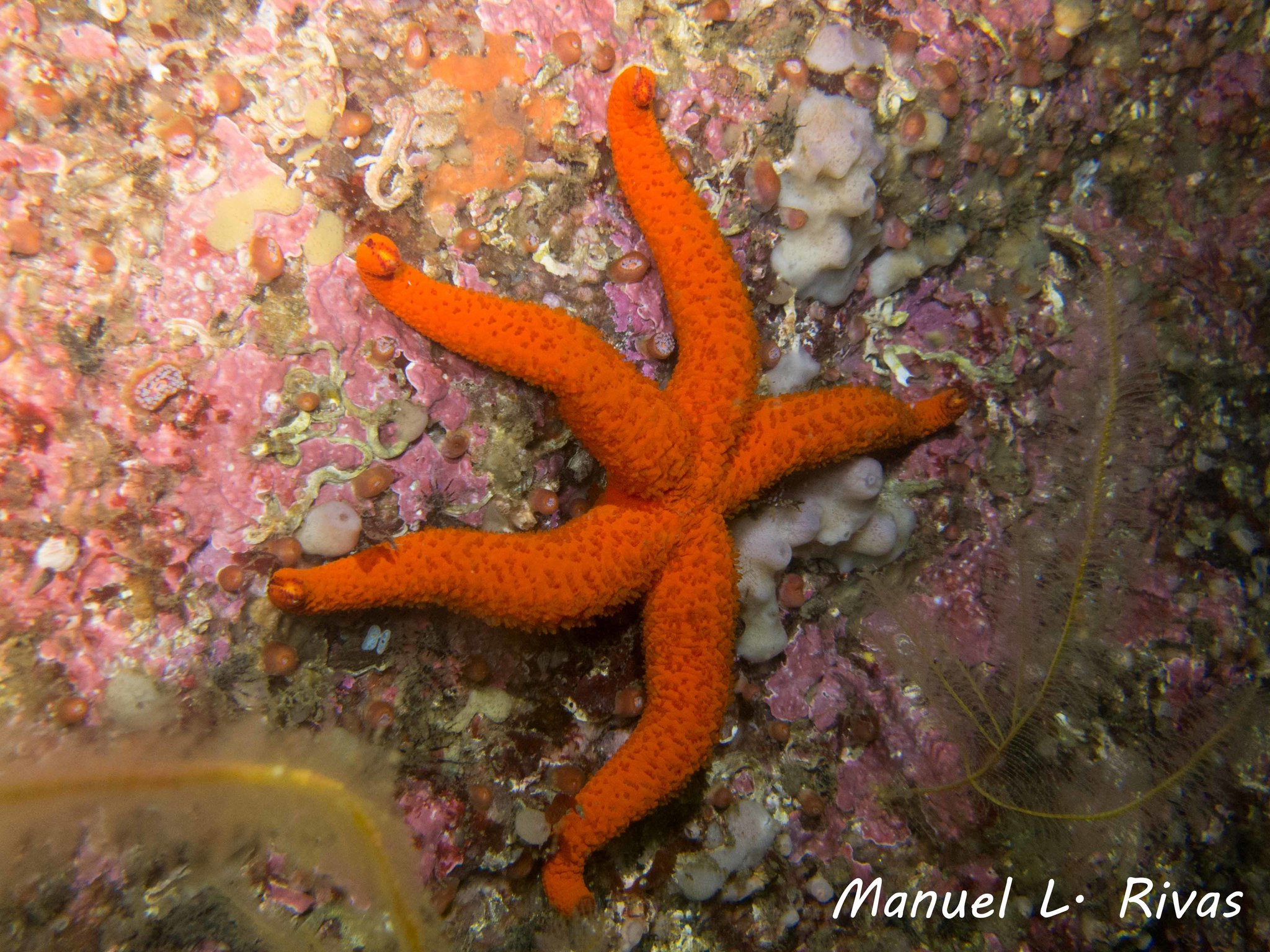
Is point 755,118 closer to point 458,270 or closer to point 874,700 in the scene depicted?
point 458,270

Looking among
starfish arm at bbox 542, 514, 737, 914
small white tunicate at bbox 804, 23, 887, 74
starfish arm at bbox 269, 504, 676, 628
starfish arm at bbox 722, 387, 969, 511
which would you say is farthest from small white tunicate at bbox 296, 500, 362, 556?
small white tunicate at bbox 804, 23, 887, 74

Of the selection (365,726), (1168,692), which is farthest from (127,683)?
(1168,692)

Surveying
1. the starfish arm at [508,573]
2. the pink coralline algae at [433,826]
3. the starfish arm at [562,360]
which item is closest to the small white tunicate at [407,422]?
the starfish arm at [562,360]

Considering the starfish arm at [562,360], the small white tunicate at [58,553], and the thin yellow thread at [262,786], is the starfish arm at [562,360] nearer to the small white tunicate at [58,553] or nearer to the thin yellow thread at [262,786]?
the small white tunicate at [58,553]

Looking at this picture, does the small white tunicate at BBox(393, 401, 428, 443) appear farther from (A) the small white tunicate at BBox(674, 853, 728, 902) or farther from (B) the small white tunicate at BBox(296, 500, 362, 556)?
(A) the small white tunicate at BBox(674, 853, 728, 902)

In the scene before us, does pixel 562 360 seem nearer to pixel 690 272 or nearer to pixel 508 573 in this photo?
pixel 690 272

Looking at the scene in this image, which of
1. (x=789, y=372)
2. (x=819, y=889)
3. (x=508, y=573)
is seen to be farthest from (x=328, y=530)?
(x=819, y=889)
